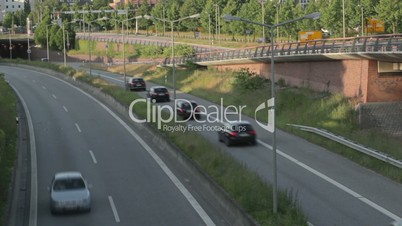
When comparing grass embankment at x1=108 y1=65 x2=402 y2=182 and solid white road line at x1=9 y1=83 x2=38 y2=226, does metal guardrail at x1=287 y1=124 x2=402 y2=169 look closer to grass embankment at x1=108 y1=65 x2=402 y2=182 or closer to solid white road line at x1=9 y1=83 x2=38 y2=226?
grass embankment at x1=108 y1=65 x2=402 y2=182

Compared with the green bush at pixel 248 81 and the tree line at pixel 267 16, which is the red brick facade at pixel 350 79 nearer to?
the green bush at pixel 248 81

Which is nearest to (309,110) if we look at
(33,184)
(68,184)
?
(33,184)

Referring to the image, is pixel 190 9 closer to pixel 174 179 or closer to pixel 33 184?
pixel 174 179

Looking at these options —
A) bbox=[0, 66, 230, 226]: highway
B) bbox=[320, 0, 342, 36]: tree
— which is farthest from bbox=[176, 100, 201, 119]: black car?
bbox=[320, 0, 342, 36]: tree

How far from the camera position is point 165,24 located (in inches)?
5295

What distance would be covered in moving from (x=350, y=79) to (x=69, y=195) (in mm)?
27590

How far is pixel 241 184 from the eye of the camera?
21172 mm

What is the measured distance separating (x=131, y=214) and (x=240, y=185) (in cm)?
424

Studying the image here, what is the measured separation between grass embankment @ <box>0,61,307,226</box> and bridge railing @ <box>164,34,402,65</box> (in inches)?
577

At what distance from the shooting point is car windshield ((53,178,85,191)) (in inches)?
818

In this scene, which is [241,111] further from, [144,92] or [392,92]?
[144,92]

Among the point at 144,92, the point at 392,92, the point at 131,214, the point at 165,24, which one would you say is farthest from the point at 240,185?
the point at 165,24

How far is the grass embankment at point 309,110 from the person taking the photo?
3000 cm

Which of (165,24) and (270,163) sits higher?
(165,24)
